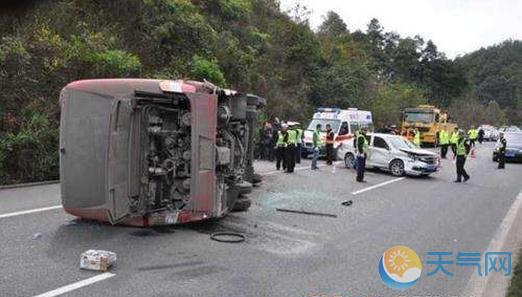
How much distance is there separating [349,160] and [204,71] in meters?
6.43

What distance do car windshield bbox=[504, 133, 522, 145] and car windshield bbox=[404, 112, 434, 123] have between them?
8.91 m

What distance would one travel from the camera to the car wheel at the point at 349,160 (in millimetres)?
22547

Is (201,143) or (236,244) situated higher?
(201,143)

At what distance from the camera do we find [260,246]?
852 cm

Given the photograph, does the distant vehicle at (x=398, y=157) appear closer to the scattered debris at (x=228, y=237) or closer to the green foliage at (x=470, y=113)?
the scattered debris at (x=228, y=237)

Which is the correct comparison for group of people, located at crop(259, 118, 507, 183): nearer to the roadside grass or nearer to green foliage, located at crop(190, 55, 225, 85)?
green foliage, located at crop(190, 55, 225, 85)

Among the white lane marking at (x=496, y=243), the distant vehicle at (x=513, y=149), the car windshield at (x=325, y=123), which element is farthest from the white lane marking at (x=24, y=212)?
the distant vehicle at (x=513, y=149)

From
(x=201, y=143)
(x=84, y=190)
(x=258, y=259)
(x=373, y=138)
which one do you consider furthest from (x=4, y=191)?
(x=373, y=138)

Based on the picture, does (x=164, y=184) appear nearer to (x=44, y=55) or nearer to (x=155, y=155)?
(x=155, y=155)

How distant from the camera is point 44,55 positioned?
18.6 metres

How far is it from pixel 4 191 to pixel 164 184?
544cm

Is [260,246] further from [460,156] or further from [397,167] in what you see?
[397,167]

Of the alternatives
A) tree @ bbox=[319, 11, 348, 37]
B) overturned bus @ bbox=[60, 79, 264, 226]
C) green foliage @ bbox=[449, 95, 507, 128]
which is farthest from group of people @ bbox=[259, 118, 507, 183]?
green foliage @ bbox=[449, 95, 507, 128]

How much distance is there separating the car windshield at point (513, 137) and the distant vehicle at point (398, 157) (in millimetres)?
11595
